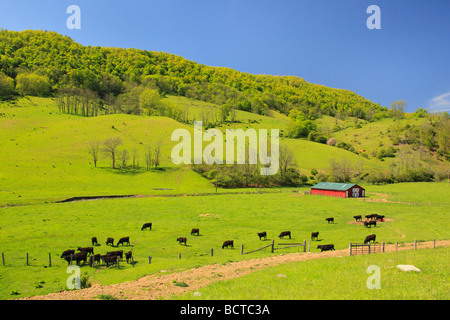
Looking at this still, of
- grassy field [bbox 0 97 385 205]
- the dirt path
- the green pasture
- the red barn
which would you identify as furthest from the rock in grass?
the red barn

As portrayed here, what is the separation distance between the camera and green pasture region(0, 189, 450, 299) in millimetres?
21298

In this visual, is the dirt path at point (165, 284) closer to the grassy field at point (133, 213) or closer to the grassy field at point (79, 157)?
the grassy field at point (133, 213)

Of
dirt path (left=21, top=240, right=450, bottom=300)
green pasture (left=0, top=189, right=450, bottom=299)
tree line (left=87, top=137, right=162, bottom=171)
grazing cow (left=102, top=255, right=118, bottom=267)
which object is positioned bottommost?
green pasture (left=0, top=189, right=450, bottom=299)

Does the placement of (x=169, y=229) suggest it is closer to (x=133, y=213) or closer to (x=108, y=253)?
(x=108, y=253)

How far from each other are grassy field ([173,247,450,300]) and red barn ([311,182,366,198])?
195 ft

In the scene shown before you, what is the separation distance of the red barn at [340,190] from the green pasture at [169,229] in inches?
441

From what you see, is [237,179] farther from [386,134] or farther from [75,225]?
[386,134]

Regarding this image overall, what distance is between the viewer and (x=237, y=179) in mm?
90625

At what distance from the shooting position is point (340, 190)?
242ft

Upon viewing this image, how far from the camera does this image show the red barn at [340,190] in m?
72.5

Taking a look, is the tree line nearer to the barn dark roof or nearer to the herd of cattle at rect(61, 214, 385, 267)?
the barn dark roof

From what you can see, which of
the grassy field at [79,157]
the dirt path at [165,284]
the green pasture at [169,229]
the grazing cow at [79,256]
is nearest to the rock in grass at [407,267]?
the dirt path at [165,284]
